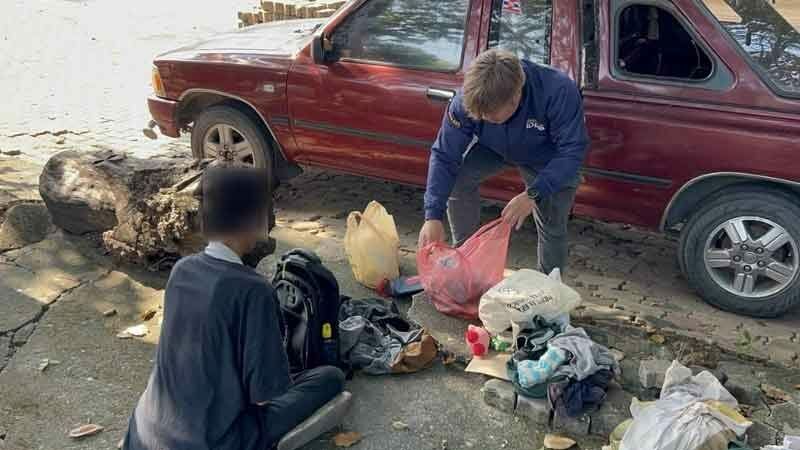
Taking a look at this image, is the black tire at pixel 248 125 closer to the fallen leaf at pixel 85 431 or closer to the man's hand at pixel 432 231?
the man's hand at pixel 432 231

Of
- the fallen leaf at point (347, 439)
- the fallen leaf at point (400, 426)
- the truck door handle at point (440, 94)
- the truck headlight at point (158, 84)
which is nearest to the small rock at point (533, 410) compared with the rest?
the fallen leaf at point (400, 426)

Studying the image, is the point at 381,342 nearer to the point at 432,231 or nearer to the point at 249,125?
the point at 432,231

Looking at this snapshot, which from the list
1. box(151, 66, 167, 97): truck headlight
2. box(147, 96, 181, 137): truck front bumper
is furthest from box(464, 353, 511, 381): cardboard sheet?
box(151, 66, 167, 97): truck headlight

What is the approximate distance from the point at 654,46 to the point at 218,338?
3268 millimetres

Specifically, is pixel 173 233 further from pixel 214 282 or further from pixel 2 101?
pixel 2 101

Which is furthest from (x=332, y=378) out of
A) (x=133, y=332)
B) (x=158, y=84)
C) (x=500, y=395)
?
(x=158, y=84)

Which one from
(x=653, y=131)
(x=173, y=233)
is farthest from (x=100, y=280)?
(x=653, y=131)

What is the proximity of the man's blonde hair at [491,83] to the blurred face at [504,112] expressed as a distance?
0.02 metres

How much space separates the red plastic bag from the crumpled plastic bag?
115 cm

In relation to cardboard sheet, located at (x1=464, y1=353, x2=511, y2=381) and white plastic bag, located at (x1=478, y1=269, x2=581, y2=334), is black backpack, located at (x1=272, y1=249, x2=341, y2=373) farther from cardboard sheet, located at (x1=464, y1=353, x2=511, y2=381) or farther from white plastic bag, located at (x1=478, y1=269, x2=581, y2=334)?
white plastic bag, located at (x1=478, y1=269, x2=581, y2=334)

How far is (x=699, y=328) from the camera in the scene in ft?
13.8

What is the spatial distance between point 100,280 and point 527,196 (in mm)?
2638

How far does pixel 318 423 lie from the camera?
319 cm

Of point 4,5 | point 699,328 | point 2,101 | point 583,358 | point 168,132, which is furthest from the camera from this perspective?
point 4,5
